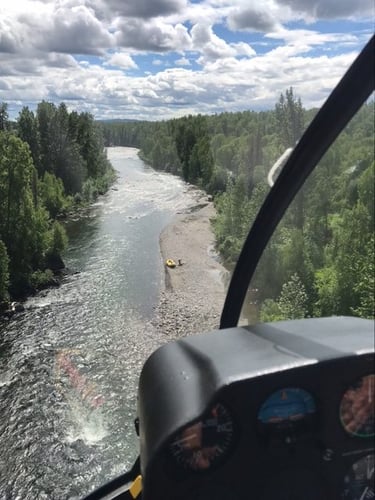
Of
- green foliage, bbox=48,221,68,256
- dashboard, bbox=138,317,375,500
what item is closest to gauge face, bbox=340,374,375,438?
dashboard, bbox=138,317,375,500

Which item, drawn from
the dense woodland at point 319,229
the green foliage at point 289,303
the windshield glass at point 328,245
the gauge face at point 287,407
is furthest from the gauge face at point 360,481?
the green foliage at point 289,303

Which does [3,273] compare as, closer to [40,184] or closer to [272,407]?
[40,184]

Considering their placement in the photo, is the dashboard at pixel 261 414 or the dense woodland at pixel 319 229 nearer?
the dashboard at pixel 261 414

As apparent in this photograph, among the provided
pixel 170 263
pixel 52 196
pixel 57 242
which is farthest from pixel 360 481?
pixel 52 196

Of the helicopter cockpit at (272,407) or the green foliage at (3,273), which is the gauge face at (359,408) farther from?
the green foliage at (3,273)

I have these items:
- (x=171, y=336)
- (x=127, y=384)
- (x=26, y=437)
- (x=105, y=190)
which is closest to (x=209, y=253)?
(x=171, y=336)

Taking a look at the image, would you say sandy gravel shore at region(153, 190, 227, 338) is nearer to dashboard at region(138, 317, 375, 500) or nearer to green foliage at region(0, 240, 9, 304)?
green foliage at region(0, 240, 9, 304)
